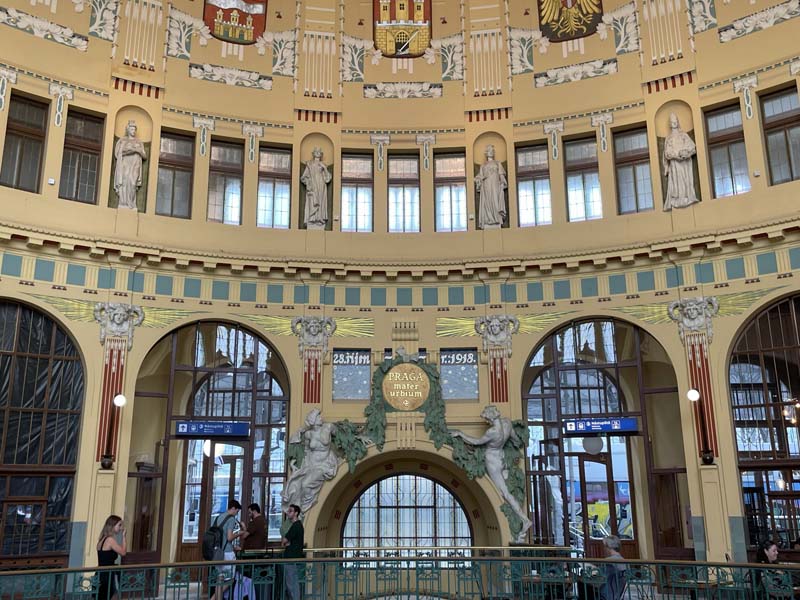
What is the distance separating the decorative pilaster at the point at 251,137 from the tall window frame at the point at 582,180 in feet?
25.5

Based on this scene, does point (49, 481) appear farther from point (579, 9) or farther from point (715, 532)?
point (579, 9)

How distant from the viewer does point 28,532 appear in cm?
1527

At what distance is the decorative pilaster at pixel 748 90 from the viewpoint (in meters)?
17.0

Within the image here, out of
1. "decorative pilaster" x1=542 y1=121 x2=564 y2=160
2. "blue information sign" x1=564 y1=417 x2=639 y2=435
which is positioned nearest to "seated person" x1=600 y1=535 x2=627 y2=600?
"blue information sign" x1=564 y1=417 x2=639 y2=435

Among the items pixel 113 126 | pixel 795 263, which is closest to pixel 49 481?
pixel 113 126

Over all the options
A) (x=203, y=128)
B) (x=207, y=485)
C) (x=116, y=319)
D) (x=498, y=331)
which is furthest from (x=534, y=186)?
(x=207, y=485)

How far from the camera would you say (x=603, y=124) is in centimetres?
1870

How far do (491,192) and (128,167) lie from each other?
871 centimetres

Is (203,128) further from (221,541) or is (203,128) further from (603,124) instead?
(221,541)

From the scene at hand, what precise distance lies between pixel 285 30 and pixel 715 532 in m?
15.7

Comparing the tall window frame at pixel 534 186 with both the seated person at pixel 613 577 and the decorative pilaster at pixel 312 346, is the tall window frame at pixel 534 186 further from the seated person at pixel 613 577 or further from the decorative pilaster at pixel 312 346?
the seated person at pixel 613 577

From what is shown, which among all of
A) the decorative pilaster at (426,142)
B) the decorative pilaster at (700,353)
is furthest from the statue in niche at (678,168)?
the decorative pilaster at (426,142)

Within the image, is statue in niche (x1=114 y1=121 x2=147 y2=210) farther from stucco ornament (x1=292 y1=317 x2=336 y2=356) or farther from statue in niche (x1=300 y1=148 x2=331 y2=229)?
stucco ornament (x1=292 y1=317 x2=336 y2=356)

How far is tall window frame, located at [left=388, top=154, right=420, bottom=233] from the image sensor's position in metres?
19.5
